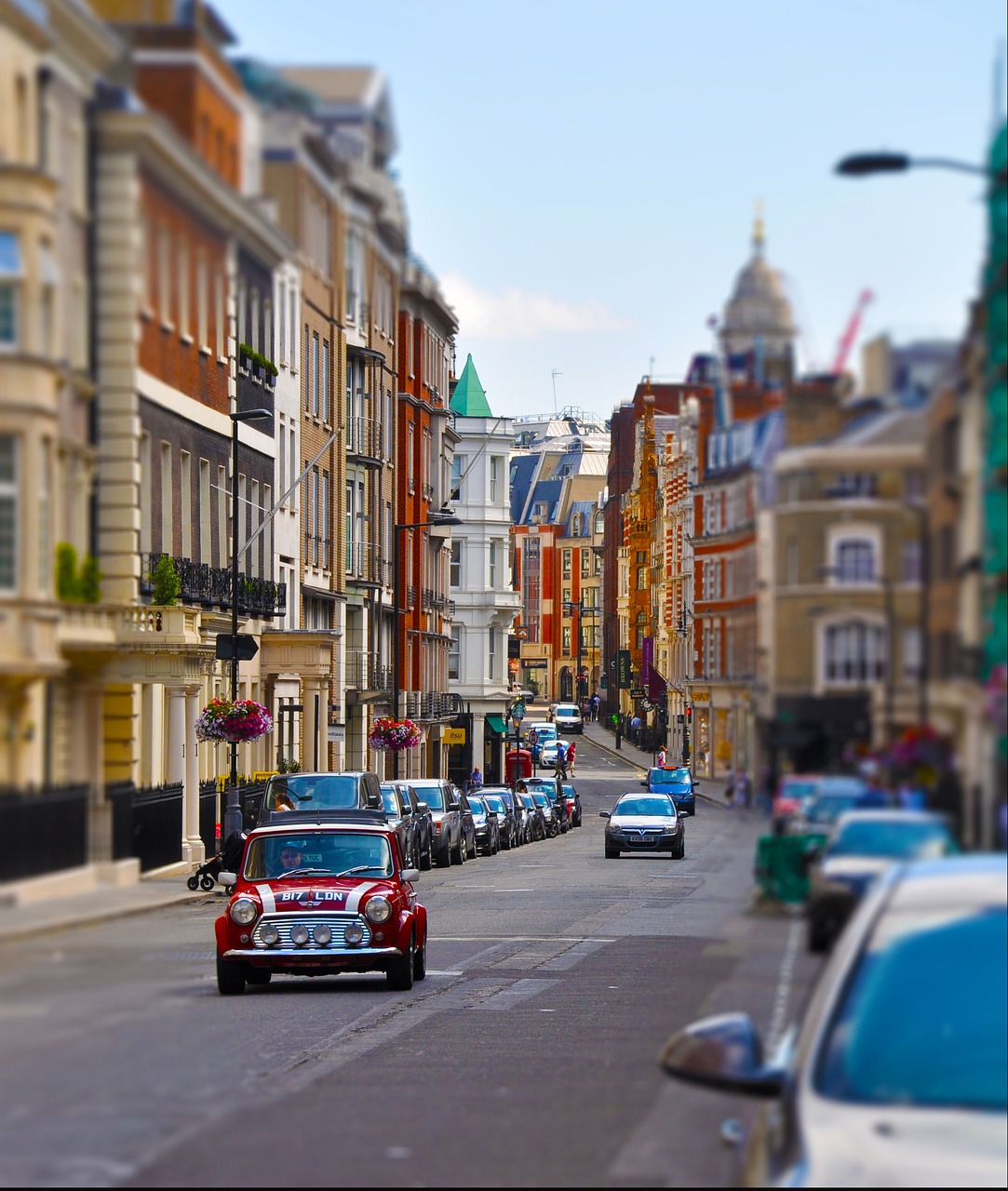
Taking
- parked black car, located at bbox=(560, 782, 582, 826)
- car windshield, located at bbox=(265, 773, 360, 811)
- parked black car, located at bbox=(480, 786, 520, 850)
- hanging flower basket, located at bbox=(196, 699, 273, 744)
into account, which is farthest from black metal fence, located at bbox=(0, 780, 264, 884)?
parked black car, located at bbox=(480, 786, 520, 850)

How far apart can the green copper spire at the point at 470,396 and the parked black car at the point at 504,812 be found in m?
36.7

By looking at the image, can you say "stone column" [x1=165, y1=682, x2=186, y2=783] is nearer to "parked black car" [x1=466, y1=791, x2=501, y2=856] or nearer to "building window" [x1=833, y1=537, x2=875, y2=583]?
"building window" [x1=833, y1=537, x2=875, y2=583]

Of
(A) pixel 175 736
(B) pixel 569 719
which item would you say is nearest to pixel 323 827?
(B) pixel 569 719

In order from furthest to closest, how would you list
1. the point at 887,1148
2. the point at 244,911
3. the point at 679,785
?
the point at 244,911
the point at 679,785
the point at 887,1148

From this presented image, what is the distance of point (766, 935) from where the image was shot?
627cm

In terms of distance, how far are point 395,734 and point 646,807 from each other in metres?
3.42

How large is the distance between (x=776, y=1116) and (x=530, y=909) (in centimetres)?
2695

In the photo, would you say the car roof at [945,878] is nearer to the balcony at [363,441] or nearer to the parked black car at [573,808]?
the balcony at [363,441]

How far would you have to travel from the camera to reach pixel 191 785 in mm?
10875

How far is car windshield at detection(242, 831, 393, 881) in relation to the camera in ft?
73.1

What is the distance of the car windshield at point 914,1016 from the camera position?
5.69 m

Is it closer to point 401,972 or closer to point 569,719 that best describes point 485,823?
point 401,972

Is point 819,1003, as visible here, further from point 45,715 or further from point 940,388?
point 45,715

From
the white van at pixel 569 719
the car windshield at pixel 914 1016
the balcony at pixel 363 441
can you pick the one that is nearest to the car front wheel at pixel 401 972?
the white van at pixel 569 719
